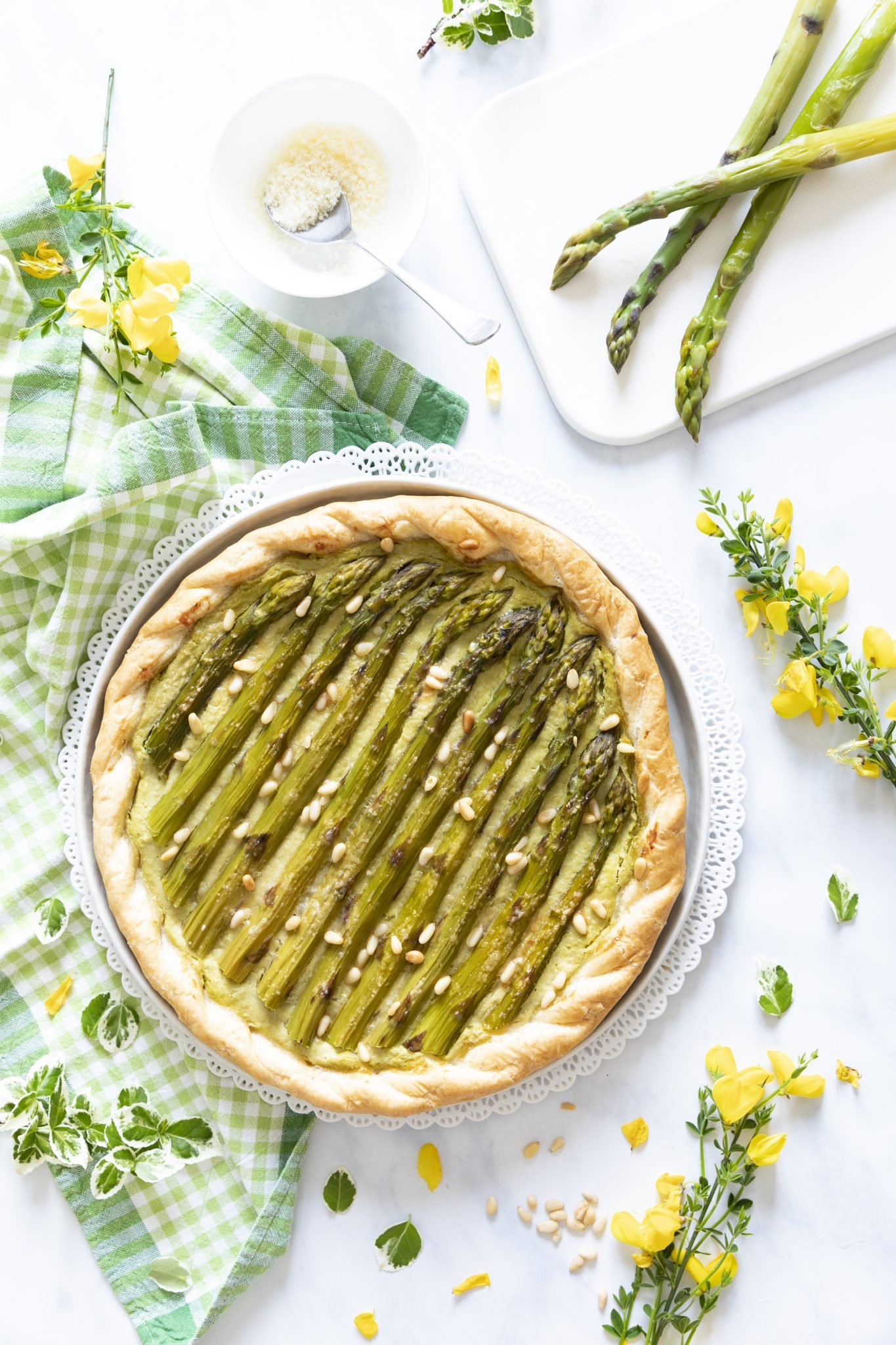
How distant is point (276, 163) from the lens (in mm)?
3293

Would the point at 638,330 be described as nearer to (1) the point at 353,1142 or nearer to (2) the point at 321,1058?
(2) the point at 321,1058

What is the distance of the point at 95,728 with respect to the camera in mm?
3191

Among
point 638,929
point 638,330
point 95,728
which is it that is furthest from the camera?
point 638,330

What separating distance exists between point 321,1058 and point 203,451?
1.87 metres

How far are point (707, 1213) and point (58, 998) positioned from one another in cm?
219

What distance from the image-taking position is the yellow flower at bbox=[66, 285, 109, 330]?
3.04 meters

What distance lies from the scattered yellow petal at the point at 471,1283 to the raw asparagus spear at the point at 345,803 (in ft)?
4.21

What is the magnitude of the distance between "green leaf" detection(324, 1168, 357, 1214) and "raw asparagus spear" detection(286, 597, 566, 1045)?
2.01ft

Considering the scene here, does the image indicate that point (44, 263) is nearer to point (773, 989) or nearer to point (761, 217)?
point (761, 217)

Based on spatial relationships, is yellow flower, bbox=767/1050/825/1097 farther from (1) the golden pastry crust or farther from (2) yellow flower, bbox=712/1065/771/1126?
(1) the golden pastry crust

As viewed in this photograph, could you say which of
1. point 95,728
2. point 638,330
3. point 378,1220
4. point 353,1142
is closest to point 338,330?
point 638,330

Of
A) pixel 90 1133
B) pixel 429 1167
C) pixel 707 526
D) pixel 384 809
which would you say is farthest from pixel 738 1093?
pixel 90 1133

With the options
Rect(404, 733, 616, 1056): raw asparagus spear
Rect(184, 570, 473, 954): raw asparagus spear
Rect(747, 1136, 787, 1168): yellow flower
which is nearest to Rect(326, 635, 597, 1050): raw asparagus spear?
Rect(404, 733, 616, 1056): raw asparagus spear

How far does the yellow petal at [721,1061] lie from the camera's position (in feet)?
10.7
